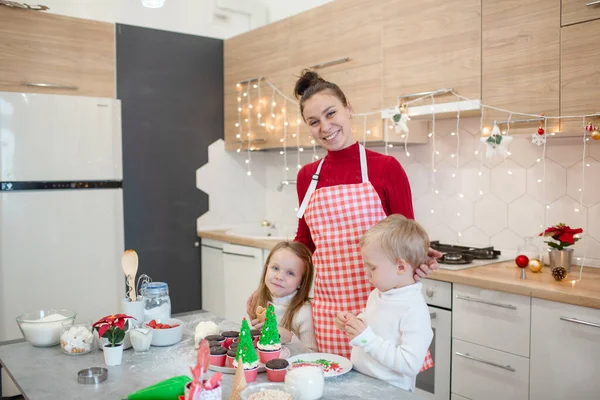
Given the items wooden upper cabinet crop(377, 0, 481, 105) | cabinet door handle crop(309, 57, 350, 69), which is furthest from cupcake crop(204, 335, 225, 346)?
cabinet door handle crop(309, 57, 350, 69)

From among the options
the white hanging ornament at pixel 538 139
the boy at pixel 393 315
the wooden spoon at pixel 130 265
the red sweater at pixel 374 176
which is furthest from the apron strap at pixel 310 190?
the white hanging ornament at pixel 538 139

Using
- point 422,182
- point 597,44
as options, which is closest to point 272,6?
point 422,182

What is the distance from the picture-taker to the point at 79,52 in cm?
356

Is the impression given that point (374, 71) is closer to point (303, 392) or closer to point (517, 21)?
point (517, 21)

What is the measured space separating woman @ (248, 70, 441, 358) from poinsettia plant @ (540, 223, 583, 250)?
91 centimetres

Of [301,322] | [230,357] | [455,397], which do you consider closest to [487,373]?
[455,397]

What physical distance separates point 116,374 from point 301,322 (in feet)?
2.27

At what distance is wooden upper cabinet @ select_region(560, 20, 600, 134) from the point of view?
2.25m

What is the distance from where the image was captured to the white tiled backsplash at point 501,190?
2.67 m

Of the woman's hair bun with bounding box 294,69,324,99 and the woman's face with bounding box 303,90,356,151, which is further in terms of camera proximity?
the woman's hair bun with bounding box 294,69,324,99

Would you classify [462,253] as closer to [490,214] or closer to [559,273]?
[490,214]

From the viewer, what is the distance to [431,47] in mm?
2799

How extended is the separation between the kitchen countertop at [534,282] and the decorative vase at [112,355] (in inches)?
57.3

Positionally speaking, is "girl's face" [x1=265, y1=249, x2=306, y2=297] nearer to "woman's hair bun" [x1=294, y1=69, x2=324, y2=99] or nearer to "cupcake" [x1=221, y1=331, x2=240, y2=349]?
"cupcake" [x1=221, y1=331, x2=240, y2=349]
